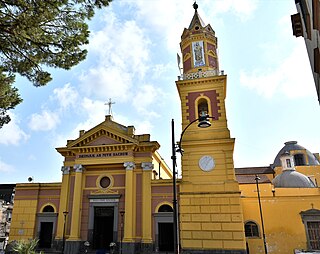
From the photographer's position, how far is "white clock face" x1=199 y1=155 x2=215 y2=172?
1867 cm

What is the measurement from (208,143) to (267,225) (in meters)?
8.60

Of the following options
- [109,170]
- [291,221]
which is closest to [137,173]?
[109,170]

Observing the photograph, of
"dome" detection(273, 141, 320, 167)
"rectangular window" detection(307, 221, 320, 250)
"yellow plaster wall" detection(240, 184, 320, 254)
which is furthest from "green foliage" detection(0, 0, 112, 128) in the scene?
"dome" detection(273, 141, 320, 167)

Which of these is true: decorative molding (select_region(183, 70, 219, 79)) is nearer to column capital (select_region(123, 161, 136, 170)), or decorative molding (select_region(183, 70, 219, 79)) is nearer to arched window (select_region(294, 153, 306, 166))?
column capital (select_region(123, 161, 136, 170))

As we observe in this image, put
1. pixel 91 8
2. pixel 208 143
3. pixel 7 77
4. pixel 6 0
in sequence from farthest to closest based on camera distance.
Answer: pixel 208 143 < pixel 7 77 < pixel 91 8 < pixel 6 0

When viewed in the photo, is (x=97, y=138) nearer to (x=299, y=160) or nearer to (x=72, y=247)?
(x=72, y=247)

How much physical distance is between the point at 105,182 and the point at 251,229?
12.3m

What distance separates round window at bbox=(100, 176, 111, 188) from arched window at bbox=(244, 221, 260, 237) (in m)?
11.6

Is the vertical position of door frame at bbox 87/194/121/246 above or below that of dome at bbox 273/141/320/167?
below

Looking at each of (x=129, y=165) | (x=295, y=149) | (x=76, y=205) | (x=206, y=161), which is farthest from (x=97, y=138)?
(x=295, y=149)

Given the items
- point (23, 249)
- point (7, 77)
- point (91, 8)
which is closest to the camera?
point (91, 8)

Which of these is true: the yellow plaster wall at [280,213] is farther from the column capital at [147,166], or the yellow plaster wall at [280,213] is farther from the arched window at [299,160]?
the arched window at [299,160]

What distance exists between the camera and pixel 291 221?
21031 millimetres

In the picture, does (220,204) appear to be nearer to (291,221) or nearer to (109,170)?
(291,221)
